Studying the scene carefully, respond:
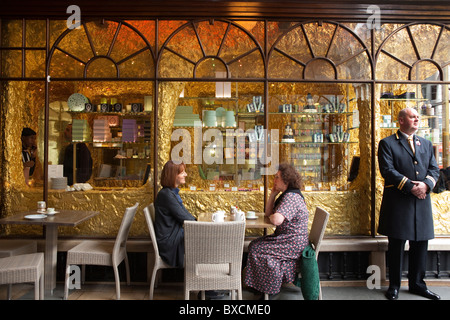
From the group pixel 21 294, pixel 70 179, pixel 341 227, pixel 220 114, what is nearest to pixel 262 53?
pixel 220 114

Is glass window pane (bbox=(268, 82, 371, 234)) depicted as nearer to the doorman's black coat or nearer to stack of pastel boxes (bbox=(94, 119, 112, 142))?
the doorman's black coat

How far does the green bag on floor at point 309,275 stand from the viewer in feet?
11.2

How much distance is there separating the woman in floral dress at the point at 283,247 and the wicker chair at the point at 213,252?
1.11 ft

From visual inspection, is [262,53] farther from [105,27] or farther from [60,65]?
[60,65]

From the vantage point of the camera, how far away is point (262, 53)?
4730 millimetres

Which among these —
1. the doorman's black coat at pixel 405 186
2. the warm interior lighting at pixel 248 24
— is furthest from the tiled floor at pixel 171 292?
the warm interior lighting at pixel 248 24

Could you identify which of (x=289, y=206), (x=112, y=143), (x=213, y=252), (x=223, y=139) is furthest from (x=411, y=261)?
(x=112, y=143)

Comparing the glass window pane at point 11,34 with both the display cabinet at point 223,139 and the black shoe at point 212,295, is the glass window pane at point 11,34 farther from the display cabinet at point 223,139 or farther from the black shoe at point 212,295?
the black shoe at point 212,295

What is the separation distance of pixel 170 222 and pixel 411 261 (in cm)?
287

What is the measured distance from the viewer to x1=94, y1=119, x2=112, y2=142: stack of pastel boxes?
16.2ft

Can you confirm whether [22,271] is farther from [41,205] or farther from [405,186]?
[405,186]

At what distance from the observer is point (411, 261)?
4.11 m

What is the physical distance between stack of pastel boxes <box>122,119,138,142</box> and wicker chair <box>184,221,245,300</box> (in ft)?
7.50
